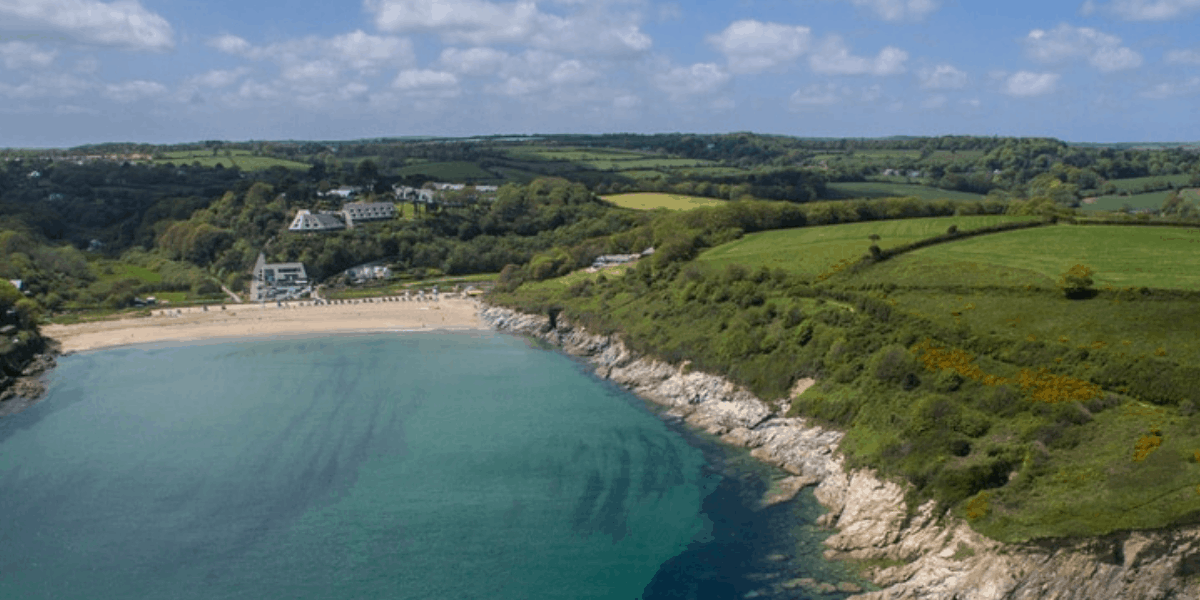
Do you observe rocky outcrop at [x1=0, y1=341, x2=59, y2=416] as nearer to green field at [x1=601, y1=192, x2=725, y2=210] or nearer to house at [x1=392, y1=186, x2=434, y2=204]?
house at [x1=392, y1=186, x2=434, y2=204]

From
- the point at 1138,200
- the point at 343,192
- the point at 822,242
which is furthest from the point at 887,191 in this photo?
the point at 343,192

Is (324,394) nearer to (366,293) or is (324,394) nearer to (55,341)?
(55,341)


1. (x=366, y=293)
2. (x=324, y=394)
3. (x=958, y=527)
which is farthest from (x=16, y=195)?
(x=958, y=527)

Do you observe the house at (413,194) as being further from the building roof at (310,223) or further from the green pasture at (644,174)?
the green pasture at (644,174)

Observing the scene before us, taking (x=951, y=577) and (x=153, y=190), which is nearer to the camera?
(x=951, y=577)

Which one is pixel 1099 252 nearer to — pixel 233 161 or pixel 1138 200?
pixel 1138 200

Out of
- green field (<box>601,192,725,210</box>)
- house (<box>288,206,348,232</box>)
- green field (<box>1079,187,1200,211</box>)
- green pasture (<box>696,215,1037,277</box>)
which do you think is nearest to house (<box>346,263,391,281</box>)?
house (<box>288,206,348,232</box>)
